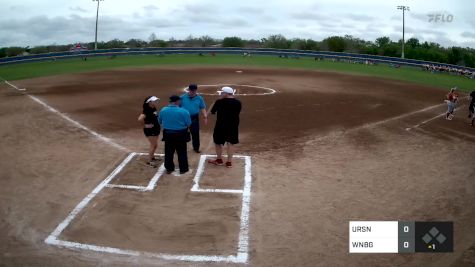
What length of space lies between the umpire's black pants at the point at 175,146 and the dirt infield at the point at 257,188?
32 centimetres

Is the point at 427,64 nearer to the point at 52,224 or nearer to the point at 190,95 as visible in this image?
the point at 190,95

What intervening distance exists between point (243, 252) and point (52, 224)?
325cm

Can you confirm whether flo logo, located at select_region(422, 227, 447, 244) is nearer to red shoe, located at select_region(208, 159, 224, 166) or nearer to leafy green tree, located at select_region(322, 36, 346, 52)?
red shoe, located at select_region(208, 159, 224, 166)

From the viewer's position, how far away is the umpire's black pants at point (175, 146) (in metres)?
8.81

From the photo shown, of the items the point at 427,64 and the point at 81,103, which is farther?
the point at 427,64

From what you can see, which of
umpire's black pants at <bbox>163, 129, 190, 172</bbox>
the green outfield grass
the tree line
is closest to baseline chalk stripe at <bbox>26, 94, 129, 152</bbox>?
umpire's black pants at <bbox>163, 129, 190, 172</bbox>

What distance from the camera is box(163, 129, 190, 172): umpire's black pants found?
8.81 m

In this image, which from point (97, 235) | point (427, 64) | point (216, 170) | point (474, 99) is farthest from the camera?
point (427, 64)

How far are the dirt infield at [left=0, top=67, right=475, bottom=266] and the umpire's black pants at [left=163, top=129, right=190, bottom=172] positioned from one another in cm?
32

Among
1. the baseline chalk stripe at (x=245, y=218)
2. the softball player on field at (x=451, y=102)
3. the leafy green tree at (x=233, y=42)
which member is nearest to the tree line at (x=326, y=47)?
the leafy green tree at (x=233, y=42)

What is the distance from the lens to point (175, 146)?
29.1ft

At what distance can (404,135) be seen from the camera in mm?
13109

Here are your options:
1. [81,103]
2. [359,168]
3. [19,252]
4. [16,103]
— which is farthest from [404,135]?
[16,103]

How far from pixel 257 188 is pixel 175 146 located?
198 cm
